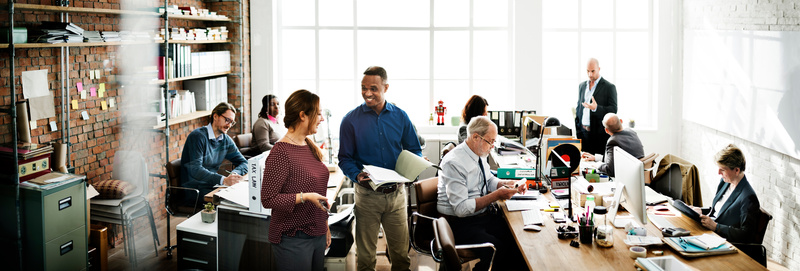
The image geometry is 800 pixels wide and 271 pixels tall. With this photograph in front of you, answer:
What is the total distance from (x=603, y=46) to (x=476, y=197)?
15.4 ft

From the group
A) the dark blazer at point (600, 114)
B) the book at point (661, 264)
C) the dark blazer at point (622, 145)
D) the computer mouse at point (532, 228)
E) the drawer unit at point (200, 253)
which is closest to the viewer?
the book at point (661, 264)

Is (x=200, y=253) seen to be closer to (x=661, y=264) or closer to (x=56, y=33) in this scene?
(x=56, y=33)

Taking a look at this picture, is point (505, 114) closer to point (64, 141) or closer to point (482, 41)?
point (482, 41)

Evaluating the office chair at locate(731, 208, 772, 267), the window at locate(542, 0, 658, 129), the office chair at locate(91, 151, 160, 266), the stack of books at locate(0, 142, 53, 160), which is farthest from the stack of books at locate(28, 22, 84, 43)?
the window at locate(542, 0, 658, 129)

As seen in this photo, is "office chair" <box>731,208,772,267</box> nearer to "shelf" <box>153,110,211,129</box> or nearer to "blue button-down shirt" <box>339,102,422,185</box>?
"blue button-down shirt" <box>339,102,422,185</box>

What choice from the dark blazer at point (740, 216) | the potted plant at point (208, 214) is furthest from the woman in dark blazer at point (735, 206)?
the potted plant at point (208, 214)

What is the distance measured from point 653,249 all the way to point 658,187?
80.8 inches

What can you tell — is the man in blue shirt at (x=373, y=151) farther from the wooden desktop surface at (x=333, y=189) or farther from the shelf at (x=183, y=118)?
the shelf at (x=183, y=118)

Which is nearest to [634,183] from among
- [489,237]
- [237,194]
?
[489,237]

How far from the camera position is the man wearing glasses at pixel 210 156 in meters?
4.73

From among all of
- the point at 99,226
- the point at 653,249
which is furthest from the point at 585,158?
the point at 99,226

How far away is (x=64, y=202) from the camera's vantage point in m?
3.81

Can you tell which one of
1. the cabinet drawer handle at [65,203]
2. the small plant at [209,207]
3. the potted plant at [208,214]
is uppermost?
the cabinet drawer handle at [65,203]

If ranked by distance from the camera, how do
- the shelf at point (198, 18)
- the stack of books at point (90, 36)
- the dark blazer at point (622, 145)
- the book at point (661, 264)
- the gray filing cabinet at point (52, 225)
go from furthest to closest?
the dark blazer at point (622, 145)
the shelf at point (198, 18)
the stack of books at point (90, 36)
the gray filing cabinet at point (52, 225)
the book at point (661, 264)
